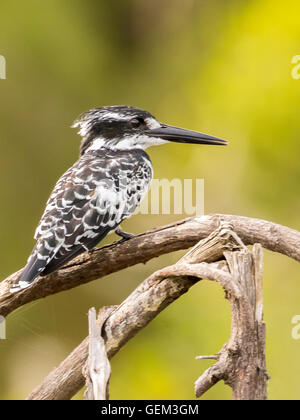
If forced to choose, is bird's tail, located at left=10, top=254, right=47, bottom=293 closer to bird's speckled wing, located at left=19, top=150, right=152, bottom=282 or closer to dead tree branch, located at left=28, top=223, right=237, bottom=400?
bird's speckled wing, located at left=19, top=150, right=152, bottom=282

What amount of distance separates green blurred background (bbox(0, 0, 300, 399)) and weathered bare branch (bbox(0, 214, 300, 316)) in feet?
4.46

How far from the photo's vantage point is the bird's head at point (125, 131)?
10.8 ft

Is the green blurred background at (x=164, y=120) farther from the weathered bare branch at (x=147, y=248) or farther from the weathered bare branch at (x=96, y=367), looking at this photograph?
the weathered bare branch at (x=96, y=367)

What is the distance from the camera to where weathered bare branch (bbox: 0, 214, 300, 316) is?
2.58 m

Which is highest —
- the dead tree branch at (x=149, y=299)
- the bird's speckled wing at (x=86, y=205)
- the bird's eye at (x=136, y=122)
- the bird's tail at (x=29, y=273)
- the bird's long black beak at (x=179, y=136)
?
the bird's eye at (x=136, y=122)

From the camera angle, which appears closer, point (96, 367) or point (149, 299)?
point (96, 367)

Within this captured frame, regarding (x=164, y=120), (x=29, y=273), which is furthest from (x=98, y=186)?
(x=164, y=120)

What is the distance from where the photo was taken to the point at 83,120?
11.1 feet

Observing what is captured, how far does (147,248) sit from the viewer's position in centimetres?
281

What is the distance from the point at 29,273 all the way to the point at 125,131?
93 centimetres

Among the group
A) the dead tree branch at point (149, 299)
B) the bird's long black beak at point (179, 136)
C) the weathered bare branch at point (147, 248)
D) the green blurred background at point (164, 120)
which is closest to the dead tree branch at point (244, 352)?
the dead tree branch at point (149, 299)

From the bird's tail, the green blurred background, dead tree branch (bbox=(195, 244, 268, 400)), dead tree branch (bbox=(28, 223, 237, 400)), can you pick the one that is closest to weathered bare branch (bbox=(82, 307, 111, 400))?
dead tree branch (bbox=(28, 223, 237, 400))

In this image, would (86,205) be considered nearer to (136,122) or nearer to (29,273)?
(29,273)
